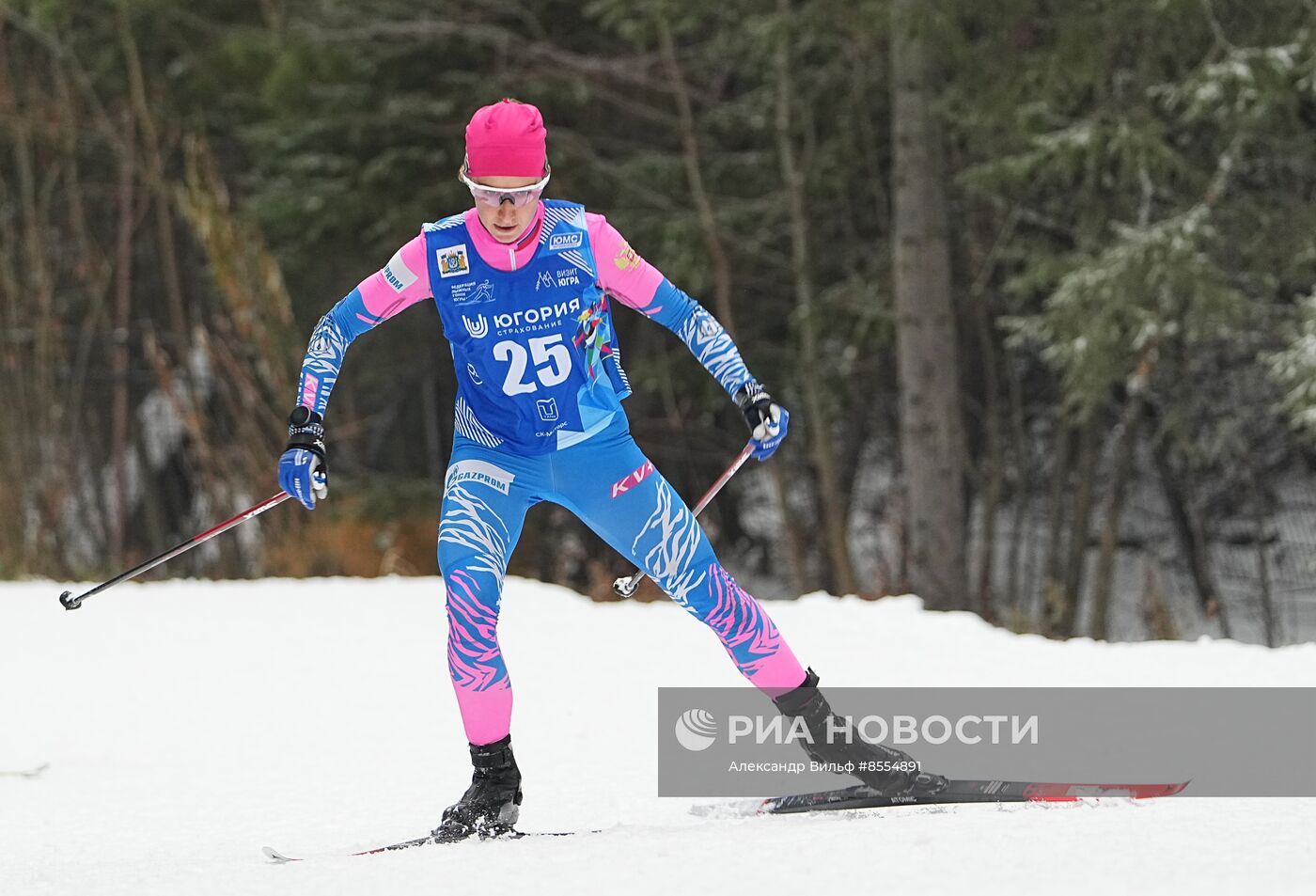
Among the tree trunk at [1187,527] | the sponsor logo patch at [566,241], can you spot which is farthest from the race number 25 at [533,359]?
the tree trunk at [1187,527]

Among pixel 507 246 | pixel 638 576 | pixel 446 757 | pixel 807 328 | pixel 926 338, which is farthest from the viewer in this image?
pixel 807 328

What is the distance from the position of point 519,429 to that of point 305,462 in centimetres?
53

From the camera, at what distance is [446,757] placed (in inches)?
219

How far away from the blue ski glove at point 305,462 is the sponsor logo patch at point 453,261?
0.49 metres

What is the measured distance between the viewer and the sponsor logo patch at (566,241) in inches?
155

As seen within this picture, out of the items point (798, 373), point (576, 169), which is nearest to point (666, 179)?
point (576, 169)

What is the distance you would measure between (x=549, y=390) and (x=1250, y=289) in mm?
6536

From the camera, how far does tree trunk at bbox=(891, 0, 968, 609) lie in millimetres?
9570

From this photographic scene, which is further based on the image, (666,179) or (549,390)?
(666,179)

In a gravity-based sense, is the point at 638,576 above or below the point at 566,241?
below

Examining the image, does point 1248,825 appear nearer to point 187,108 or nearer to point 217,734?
point 217,734

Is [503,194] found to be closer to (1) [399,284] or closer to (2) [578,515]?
(1) [399,284]

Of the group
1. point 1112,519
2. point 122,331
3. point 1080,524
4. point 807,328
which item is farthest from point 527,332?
point 122,331

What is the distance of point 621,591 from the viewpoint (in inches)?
158
